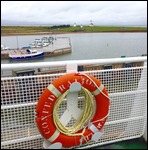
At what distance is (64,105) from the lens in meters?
1.80

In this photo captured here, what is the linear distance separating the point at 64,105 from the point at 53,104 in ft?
0.70

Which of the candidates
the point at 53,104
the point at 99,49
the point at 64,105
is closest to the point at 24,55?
the point at 99,49

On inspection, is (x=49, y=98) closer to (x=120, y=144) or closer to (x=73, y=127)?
(x=73, y=127)

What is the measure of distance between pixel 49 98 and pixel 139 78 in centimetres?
86

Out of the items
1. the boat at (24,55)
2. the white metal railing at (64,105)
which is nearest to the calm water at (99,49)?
the boat at (24,55)

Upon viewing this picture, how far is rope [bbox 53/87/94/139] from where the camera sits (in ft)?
5.39

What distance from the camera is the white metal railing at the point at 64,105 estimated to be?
5.24 ft

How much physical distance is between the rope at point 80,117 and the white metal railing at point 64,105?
0.16 meters

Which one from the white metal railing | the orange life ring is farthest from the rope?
the white metal railing

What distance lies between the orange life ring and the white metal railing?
4.4 inches

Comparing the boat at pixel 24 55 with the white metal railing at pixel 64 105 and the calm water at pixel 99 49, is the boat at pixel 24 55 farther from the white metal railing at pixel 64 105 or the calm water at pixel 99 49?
the white metal railing at pixel 64 105

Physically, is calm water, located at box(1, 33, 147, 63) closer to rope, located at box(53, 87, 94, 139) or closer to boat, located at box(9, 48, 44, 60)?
boat, located at box(9, 48, 44, 60)

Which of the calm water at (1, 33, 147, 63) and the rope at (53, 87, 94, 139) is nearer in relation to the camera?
the rope at (53, 87, 94, 139)

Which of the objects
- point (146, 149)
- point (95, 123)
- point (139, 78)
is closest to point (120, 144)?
point (146, 149)
